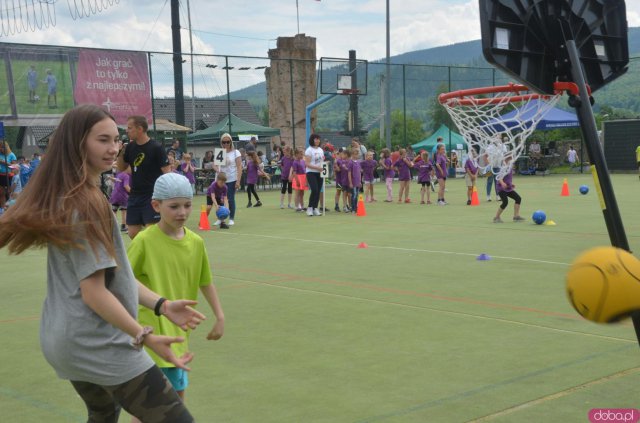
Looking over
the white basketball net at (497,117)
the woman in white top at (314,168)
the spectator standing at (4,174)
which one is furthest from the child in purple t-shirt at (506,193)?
the spectator standing at (4,174)

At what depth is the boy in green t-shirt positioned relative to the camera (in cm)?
452

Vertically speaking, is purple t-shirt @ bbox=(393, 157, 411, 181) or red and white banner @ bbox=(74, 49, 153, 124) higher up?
red and white banner @ bbox=(74, 49, 153, 124)

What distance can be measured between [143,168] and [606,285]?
695cm

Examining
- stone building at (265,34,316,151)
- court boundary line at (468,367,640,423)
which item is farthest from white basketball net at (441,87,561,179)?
stone building at (265,34,316,151)

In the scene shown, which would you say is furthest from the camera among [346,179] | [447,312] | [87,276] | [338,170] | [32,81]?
[32,81]

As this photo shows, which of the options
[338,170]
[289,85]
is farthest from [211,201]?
[289,85]

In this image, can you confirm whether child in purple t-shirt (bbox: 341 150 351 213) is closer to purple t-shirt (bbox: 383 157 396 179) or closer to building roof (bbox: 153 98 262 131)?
purple t-shirt (bbox: 383 157 396 179)

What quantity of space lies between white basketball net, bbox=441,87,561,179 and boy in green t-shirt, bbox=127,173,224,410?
25.6ft

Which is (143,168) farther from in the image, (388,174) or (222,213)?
(388,174)

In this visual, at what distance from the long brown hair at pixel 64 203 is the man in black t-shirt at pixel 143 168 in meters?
6.82

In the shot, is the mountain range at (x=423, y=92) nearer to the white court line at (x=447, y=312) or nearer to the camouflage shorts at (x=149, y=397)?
the white court line at (x=447, y=312)

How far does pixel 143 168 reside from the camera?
10203 millimetres

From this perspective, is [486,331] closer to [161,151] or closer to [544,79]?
[544,79]

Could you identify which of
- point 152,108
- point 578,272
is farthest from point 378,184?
point 578,272
